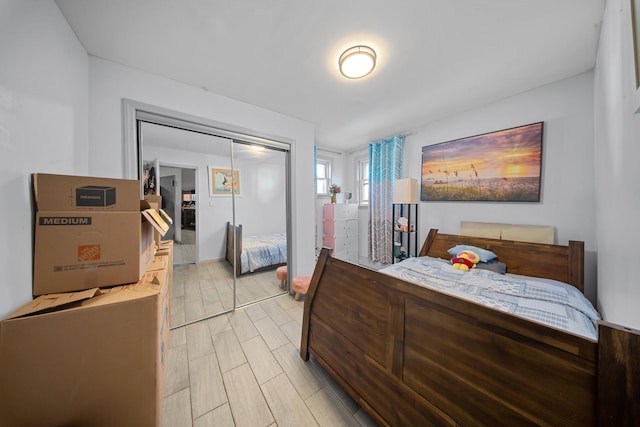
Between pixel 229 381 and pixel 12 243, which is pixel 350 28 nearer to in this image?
pixel 12 243

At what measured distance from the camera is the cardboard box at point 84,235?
0.91 m

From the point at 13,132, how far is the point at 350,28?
193 centimetres

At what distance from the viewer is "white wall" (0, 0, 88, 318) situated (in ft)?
2.68

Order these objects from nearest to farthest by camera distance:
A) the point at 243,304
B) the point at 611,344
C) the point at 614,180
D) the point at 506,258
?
1. the point at 611,344
2. the point at 614,180
3. the point at 506,258
4. the point at 243,304

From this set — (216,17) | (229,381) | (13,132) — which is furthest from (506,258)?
(13,132)

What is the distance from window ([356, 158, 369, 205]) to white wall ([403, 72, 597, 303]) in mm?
2081

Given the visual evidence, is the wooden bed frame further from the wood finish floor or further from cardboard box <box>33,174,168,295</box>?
cardboard box <box>33,174,168,295</box>

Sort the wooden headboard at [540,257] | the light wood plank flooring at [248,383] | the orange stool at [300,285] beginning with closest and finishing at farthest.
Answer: the light wood plank flooring at [248,383] < the wooden headboard at [540,257] < the orange stool at [300,285]

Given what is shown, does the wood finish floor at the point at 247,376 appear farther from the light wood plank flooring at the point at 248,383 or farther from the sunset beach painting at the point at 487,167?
the sunset beach painting at the point at 487,167

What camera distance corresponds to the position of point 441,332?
859mm

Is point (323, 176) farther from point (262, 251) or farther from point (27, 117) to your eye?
point (27, 117)

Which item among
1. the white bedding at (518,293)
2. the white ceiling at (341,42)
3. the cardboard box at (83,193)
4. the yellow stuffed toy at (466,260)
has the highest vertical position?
the white ceiling at (341,42)

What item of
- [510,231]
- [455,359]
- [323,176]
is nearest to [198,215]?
[323,176]

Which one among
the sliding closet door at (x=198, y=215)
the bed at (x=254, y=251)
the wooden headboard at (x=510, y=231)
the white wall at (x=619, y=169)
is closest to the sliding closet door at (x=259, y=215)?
the bed at (x=254, y=251)
